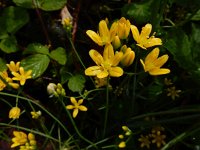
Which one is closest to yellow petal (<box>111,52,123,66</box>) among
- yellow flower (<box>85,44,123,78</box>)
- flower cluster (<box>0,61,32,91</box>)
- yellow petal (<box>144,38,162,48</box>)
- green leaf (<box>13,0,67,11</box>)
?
yellow flower (<box>85,44,123,78</box>)

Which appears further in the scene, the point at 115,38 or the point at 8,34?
the point at 8,34

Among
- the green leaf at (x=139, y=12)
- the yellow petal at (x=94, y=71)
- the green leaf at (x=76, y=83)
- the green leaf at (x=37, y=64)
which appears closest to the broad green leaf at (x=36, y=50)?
the green leaf at (x=37, y=64)

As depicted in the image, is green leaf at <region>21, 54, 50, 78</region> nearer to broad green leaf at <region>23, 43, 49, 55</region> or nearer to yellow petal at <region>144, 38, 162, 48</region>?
broad green leaf at <region>23, 43, 49, 55</region>

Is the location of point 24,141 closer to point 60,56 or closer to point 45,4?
point 60,56

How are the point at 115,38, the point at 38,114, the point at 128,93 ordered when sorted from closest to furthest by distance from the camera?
the point at 115,38 → the point at 38,114 → the point at 128,93

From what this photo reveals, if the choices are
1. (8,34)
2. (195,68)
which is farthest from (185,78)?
(8,34)

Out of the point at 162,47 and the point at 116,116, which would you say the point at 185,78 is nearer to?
the point at 162,47
